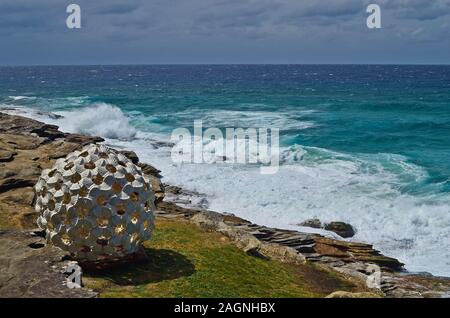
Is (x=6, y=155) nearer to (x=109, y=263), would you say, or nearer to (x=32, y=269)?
(x=109, y=263)

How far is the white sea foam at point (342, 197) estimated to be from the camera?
27.8 m

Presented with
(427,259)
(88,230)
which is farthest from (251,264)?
(427,259)

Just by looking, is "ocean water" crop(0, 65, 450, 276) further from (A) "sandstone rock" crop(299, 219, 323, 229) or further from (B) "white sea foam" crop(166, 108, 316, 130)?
(A) "sandstone rock" crop(299, 219, 323, 229)

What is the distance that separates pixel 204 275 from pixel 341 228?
15962 mm

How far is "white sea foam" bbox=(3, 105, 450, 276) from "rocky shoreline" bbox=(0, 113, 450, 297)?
9.81 ft

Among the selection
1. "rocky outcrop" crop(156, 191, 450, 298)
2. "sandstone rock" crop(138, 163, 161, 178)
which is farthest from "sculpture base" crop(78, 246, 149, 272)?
"sandstone rock" crop(138, 163, 161, 178)

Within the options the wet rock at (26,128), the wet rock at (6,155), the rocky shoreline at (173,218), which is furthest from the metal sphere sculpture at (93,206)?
the wet rock at (26,128)

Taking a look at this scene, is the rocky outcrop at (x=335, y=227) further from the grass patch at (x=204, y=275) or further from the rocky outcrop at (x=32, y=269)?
the rocky outcrop at (x=32, y=269)

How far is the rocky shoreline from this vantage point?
11.7 meters

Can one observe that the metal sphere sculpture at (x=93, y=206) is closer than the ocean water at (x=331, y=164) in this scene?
Yes

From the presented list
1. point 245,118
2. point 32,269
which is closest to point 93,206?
point 32,269

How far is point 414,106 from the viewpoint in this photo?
8225cm

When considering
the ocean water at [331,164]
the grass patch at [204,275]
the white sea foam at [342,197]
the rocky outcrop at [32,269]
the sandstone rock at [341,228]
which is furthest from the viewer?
the ocean water at [331,164]
